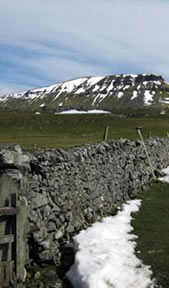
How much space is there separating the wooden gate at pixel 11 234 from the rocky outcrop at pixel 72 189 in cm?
86

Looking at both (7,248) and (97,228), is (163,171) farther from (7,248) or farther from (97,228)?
(7,248)

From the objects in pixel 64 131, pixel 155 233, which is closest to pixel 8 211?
pixel 155 233

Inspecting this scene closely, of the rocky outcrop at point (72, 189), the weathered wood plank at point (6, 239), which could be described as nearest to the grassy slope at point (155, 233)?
the rocky outcrop at point (72, 189)

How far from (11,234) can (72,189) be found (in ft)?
12.9

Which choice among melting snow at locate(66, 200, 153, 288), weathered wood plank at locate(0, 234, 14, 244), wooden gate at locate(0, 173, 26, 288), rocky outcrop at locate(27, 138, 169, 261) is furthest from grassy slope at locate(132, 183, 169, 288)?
weathered wood plank at locate(0, 234, 14, 244)

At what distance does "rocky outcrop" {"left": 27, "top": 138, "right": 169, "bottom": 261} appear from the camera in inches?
424

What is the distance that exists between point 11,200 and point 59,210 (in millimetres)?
2539

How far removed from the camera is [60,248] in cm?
1138

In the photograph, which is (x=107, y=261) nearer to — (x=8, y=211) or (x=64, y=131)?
(x=8, y=211)

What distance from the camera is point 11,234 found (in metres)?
9.32

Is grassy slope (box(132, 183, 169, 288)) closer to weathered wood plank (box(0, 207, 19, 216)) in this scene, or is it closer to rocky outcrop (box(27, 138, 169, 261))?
rocky outcrop (box(27, 138, 169, 261))

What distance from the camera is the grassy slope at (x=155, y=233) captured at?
412 inches

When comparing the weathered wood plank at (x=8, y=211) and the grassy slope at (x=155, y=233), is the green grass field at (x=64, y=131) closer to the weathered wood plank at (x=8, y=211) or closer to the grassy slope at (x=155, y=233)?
the grassy slope at (x=155, y=233)

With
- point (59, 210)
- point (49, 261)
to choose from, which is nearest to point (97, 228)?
point (59, 210)
